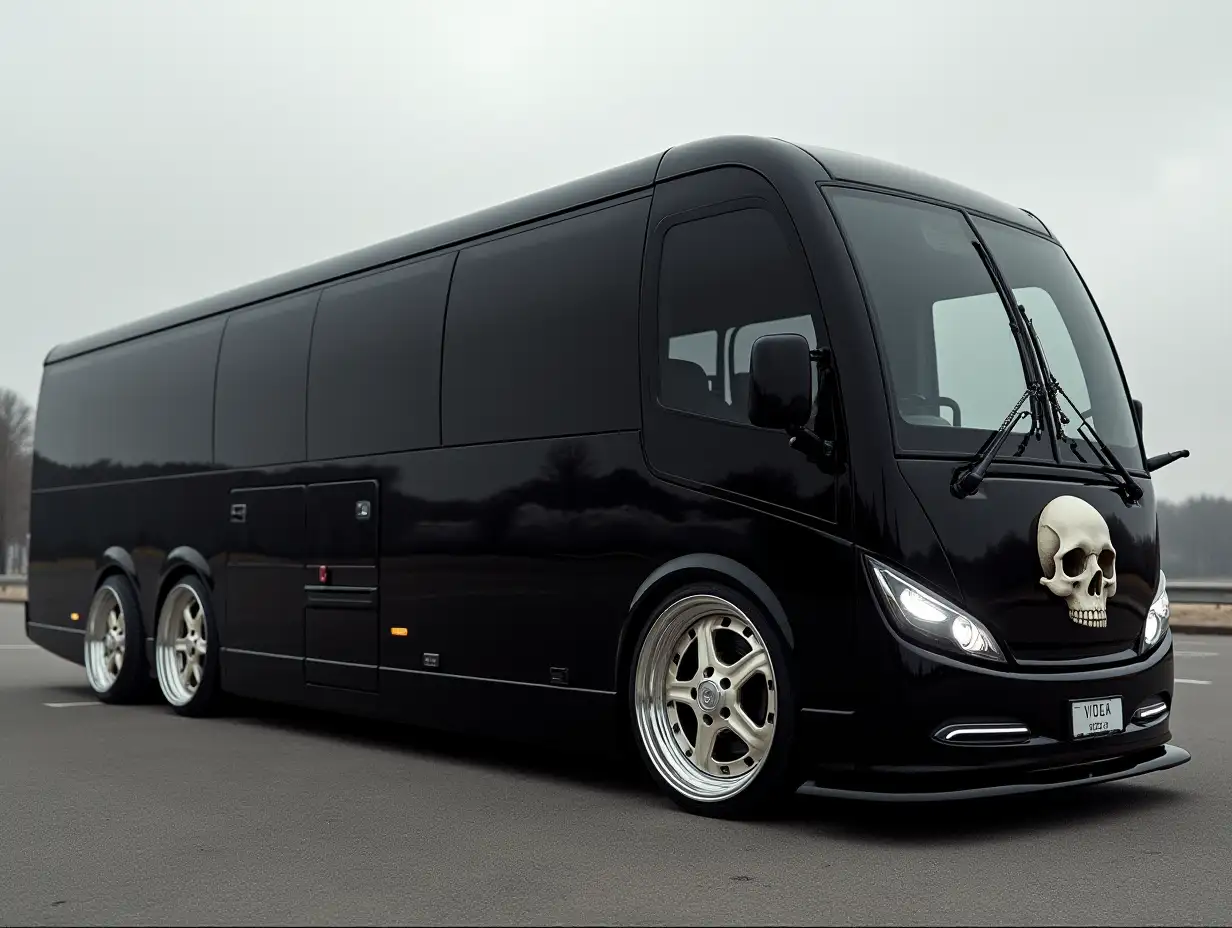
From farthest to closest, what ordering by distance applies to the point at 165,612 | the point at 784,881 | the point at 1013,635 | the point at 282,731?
the point at 165,612 < the point at 282,731 < the point at 1013,635 < the point at 784,881

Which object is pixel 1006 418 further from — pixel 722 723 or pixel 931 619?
pixel 722 723

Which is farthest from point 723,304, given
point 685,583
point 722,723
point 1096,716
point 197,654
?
point 197,654

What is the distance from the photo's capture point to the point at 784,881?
5145 mm

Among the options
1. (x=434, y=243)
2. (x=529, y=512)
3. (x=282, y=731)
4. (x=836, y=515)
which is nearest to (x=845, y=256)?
(x=836, y=515)

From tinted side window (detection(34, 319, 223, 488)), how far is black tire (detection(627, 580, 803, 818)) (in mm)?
5415

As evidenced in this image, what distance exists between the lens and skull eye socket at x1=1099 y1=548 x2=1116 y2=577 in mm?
6391

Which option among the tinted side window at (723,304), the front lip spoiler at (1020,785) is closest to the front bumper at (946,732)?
the front lip spoiler at (1020,785)

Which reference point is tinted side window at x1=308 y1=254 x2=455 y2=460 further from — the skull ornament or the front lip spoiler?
the skull ornament

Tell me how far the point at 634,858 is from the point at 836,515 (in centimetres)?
161

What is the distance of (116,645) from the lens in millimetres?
12039

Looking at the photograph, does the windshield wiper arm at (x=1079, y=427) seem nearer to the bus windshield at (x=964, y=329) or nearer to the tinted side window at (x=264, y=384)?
the bus windshield at (x=964, y=329)

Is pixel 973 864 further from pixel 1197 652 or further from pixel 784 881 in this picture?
pixel 1197 652

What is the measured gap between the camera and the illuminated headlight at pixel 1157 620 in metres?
6.59

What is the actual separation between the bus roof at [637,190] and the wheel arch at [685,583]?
1.78m
